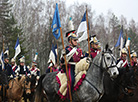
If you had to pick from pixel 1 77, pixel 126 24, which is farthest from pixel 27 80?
pixel 126 24

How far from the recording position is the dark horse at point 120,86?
24.0 ft

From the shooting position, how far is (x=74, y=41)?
22.7ft

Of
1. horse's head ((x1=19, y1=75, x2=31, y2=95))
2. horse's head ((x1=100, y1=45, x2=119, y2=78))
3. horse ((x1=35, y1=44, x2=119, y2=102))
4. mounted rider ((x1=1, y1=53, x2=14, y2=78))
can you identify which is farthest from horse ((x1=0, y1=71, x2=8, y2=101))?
horse's head ((x1=100, y1=45, x2=119, y2=78))

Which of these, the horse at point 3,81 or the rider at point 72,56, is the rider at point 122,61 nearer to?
the rider at point 72,56

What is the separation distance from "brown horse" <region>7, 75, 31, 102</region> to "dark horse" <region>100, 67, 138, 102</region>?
18.6 ft

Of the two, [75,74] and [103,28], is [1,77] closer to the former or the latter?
[75,74]

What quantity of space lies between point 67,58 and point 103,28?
130 feet

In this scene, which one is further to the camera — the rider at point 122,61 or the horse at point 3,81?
the horse at point 3,81

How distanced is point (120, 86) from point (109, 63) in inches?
78.2

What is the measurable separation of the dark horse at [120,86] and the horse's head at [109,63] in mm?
1584

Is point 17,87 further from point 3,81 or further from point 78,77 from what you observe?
point 78,77

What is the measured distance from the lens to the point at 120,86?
7395 millimetres

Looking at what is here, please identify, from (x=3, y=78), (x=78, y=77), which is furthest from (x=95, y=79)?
(x=3, y=78)

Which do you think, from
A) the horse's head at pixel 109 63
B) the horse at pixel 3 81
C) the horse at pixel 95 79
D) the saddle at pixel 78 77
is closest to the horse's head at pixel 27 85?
the horse at pixel 3 81
